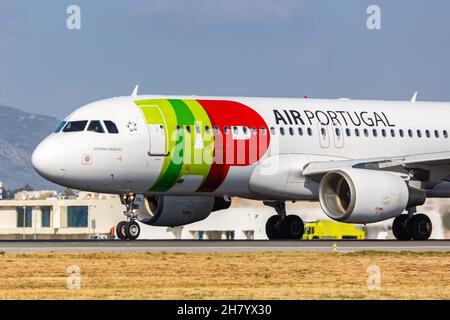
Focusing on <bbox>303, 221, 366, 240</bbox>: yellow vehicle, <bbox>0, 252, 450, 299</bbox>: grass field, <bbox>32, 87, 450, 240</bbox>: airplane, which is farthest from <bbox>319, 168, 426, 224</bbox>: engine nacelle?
<bbox>303, 221, 366, 240</bbox>: yellow vehicle

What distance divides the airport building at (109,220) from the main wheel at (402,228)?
684 centimetres

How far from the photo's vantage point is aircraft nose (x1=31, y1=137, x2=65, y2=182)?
128 ft

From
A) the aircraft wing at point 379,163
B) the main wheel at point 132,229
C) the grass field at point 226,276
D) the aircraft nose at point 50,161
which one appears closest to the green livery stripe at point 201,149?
the main wheel at point 132,229

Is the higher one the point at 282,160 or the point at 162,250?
the point at 282,160

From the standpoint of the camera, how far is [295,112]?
143 feet

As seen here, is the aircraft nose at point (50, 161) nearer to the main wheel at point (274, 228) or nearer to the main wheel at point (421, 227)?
the main wheel at point (274, 228)

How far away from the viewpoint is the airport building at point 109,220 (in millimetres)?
56750

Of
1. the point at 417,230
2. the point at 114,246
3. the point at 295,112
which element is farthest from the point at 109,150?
the point at 417,230

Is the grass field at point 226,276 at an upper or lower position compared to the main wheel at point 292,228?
lower

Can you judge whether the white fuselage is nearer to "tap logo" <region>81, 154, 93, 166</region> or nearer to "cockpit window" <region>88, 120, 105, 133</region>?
"tap logo" <region>81, 154, 93, 166</region>

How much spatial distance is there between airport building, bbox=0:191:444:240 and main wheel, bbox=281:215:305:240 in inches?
287
